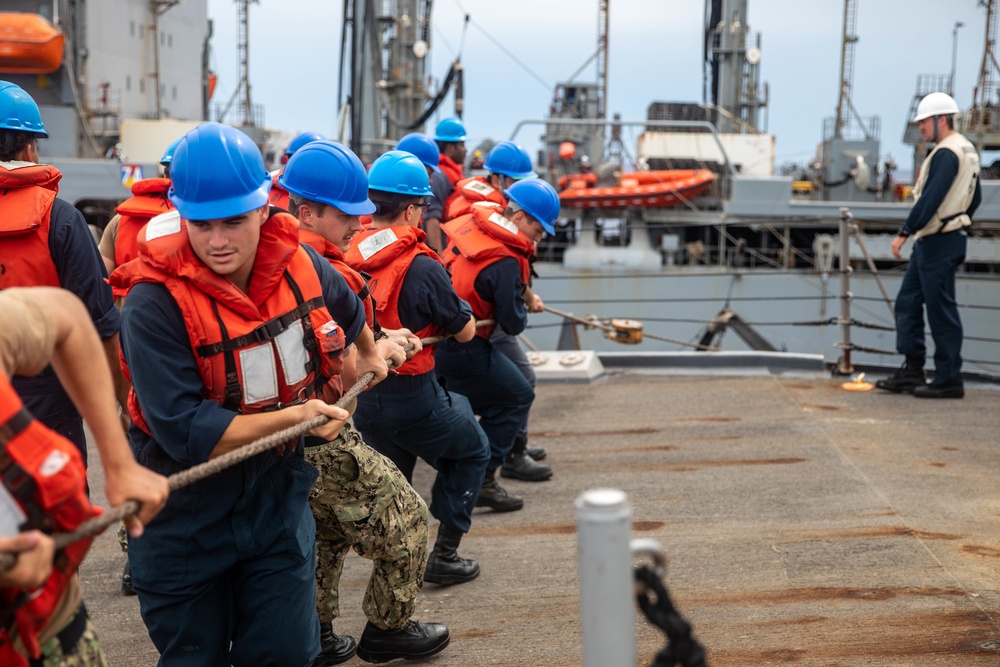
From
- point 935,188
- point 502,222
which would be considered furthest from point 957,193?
point 502,222

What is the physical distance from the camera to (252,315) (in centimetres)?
248

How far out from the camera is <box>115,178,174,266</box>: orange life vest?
4293mm

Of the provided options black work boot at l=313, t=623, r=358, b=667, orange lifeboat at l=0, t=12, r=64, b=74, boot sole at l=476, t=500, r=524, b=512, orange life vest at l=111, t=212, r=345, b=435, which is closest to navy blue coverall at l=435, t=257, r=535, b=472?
boot sole at l=476, t=500, r=524, b=512

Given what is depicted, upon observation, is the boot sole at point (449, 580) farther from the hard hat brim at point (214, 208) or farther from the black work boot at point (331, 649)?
the hard hat brim at point (214, 208)

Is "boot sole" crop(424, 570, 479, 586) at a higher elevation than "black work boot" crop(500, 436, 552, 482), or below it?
below

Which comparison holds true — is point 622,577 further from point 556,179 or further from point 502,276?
point 556,179

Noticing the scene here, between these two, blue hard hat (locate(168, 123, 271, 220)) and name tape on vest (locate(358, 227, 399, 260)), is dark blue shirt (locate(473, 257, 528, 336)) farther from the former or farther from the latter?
blue hard hat (locate(168, 123, 271, 220))

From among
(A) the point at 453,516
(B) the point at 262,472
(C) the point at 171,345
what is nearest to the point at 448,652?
(A) the point at 453,516

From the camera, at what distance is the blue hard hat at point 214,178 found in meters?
2.43

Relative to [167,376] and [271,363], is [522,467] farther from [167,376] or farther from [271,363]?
[167,376]

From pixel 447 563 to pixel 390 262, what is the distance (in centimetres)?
138

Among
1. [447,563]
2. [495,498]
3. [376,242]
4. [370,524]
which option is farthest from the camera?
[495,498]

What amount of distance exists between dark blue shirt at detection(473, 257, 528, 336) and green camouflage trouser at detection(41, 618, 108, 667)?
320 centimetres

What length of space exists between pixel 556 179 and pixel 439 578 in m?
17.4
